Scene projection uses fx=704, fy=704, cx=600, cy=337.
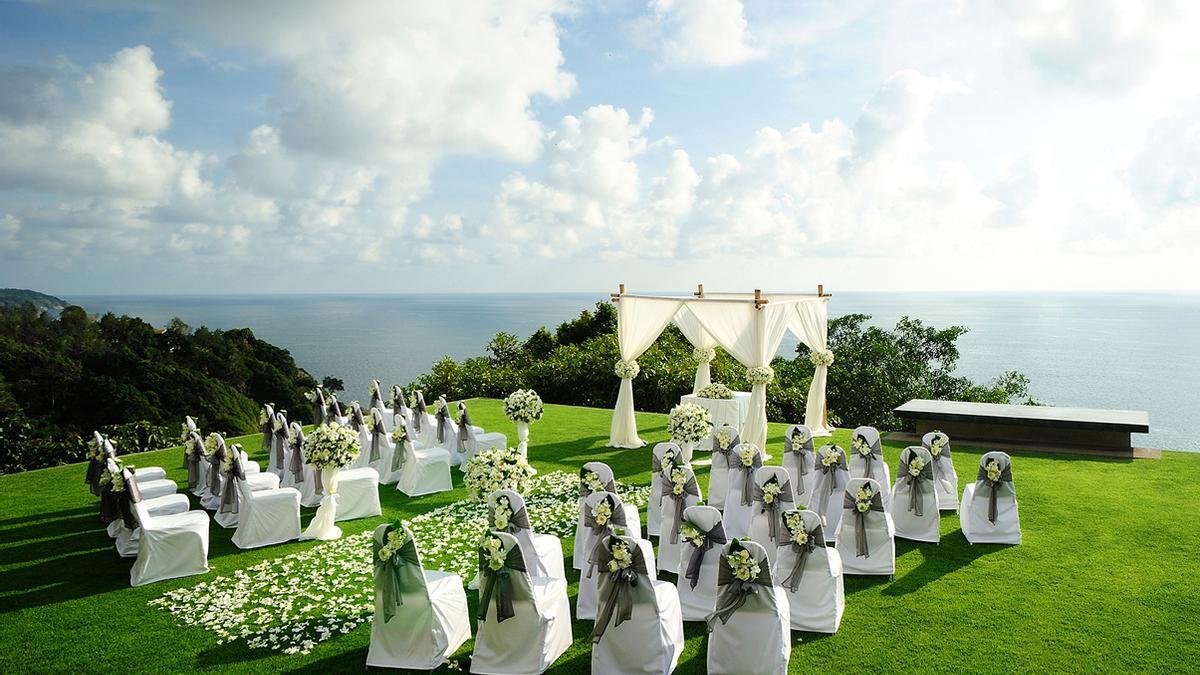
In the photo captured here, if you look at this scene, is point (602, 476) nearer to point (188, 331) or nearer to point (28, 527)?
point (28, 527)

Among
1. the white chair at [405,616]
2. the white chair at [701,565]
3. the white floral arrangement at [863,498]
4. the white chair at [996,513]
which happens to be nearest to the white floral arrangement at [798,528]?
the white chair at [701,565]

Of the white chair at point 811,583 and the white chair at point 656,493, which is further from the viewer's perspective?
the white chair at point 656,493

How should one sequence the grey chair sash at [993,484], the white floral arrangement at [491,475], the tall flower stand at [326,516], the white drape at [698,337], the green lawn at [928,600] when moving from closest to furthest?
the green lawn at [928,600] → the white floral arrangement at [491,475] → the grey chair sash at [993,484] → the tall flower stand at [326,516] → the white drape at [698,337]

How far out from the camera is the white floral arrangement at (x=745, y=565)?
452 centimetres

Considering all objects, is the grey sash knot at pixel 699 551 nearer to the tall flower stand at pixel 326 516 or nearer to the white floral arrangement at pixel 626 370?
the tall flower stand at pixel 326 516

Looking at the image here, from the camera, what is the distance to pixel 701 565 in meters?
5.54

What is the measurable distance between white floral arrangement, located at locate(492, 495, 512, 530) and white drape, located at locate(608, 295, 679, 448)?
22.9ft

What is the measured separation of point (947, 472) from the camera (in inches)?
334

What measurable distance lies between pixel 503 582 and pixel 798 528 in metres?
2.27

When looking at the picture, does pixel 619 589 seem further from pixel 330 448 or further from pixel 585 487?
pixel 330 448

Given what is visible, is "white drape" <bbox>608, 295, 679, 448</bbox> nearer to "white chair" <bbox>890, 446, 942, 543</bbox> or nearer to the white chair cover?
the white chair cover

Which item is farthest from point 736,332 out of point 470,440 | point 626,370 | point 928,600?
point 928,600

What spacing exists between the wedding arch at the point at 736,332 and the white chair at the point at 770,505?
16.2 ft

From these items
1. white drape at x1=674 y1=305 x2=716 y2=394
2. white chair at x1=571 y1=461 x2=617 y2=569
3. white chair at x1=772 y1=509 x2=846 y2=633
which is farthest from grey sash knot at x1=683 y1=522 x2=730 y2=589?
white drape at x1=674 y1=305 x2=716 y2=394
